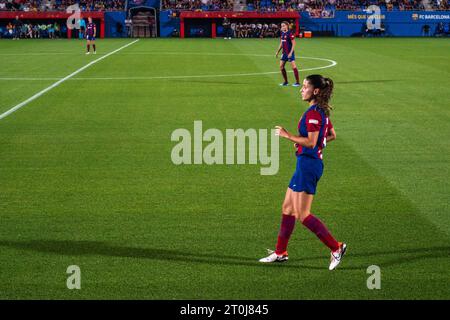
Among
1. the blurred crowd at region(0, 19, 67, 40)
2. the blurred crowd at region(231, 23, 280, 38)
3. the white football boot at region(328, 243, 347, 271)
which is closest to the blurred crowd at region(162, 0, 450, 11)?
the blurred crowd at region(231, 23, 280, 38)

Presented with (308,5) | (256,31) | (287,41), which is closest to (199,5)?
(256,31)

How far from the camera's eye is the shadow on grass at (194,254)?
7.83 m

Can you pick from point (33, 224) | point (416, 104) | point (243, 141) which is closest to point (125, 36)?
point (416, 104)

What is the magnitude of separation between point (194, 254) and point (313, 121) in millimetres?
1915

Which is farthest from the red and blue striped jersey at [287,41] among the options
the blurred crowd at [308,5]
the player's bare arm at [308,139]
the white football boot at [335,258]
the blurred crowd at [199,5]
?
the blurred crowd at [199,5]

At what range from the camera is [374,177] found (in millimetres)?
11633

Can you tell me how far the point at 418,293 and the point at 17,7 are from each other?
59806mm

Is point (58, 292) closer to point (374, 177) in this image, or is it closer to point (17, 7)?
point (374, 177)

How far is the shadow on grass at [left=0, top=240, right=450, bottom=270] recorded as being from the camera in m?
7.83

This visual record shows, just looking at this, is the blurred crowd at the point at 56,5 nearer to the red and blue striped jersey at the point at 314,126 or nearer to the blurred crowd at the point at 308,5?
the blurred crowd at the point at 308,5

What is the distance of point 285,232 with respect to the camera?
7797 mm

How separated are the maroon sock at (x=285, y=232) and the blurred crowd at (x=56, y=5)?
2222 inches

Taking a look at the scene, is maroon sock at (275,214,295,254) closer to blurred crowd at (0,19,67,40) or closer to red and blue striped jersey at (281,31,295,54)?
red and blue striped jersey at (281,31,295,54)
